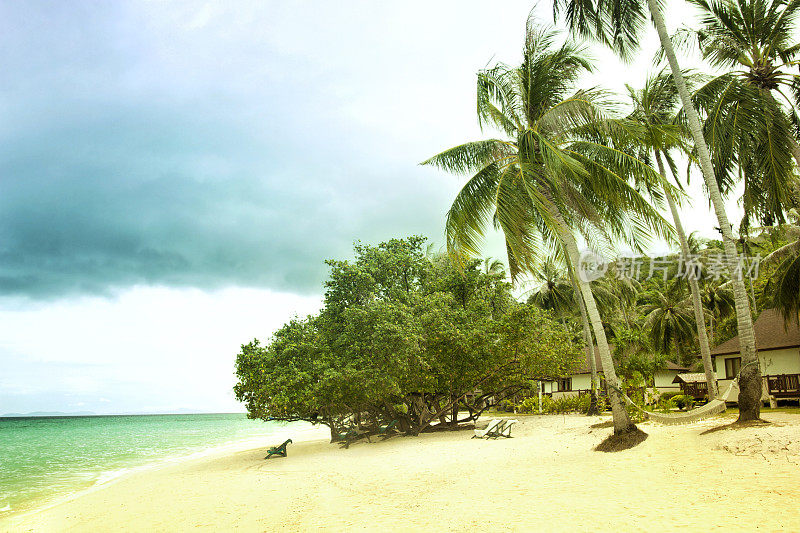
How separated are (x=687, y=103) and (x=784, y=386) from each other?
13.1 metres

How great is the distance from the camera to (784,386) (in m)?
17.1

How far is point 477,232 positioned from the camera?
1262 cm

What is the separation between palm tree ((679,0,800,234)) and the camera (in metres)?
10.9

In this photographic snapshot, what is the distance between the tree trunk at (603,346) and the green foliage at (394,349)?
12.6 feet

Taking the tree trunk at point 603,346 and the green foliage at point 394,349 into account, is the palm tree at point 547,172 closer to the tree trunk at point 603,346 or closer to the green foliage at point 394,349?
the tree trunk at point 603,346

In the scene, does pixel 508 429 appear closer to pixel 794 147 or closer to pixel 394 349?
pixel 394 349

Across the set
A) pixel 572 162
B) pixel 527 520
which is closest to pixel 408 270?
pixel 572 162

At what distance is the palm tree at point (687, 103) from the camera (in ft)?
30.2

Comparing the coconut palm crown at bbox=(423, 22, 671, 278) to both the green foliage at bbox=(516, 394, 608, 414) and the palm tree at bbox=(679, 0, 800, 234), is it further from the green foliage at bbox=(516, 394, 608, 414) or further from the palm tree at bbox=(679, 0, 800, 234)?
the green foliage at bbox=(516, 394, 608, 414)

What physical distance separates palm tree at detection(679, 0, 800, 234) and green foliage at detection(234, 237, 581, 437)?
7.48m

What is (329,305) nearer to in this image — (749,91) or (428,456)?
(428,456)

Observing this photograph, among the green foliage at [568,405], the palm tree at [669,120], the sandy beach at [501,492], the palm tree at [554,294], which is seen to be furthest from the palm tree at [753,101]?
the palm tree at [554,294]

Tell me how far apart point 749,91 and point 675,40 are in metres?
2.85

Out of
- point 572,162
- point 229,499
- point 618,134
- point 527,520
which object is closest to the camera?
point 527,520
